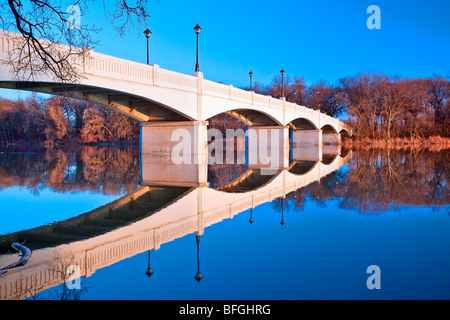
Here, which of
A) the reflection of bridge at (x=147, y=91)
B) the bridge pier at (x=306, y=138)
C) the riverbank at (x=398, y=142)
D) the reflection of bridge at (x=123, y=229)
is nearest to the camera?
the reflection of bridge at (x=123, y=229)

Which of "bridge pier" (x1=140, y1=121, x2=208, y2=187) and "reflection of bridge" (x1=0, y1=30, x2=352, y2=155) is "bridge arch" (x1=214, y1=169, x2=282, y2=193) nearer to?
"bridge pier" (x1=140, y1=121, x2=208, y2=187)

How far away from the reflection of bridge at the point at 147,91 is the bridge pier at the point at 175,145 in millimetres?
→ 62

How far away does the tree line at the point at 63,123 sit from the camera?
183 ft

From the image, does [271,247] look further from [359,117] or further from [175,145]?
[359,117]

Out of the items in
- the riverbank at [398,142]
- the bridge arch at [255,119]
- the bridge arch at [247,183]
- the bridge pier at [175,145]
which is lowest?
the bridge arch at [247,183]

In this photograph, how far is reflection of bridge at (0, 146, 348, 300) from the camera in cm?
484

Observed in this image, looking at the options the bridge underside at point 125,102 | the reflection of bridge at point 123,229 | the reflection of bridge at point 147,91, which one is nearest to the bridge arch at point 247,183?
the reflection of bridge at point 123,229

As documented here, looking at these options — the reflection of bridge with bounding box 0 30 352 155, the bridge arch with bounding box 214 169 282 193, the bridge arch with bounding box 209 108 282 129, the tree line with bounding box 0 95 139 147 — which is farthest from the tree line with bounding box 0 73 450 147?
the bridge arch with bounding box 214 169 282 193

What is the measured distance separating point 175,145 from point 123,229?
17.1 metres

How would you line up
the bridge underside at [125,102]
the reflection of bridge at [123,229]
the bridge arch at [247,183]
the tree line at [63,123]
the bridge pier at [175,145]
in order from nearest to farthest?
the reflection of bridge at [123,229] < the bridge arch at [247,183] < the bridge underside at [125,102] < the bridge pier at [175,145] < the tree line at [63,123]

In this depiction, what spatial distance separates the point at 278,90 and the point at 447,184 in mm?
58008

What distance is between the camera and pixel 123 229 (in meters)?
7.13

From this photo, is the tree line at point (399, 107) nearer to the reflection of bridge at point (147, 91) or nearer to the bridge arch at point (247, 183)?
the reflection of bridge at point (147, 91)
